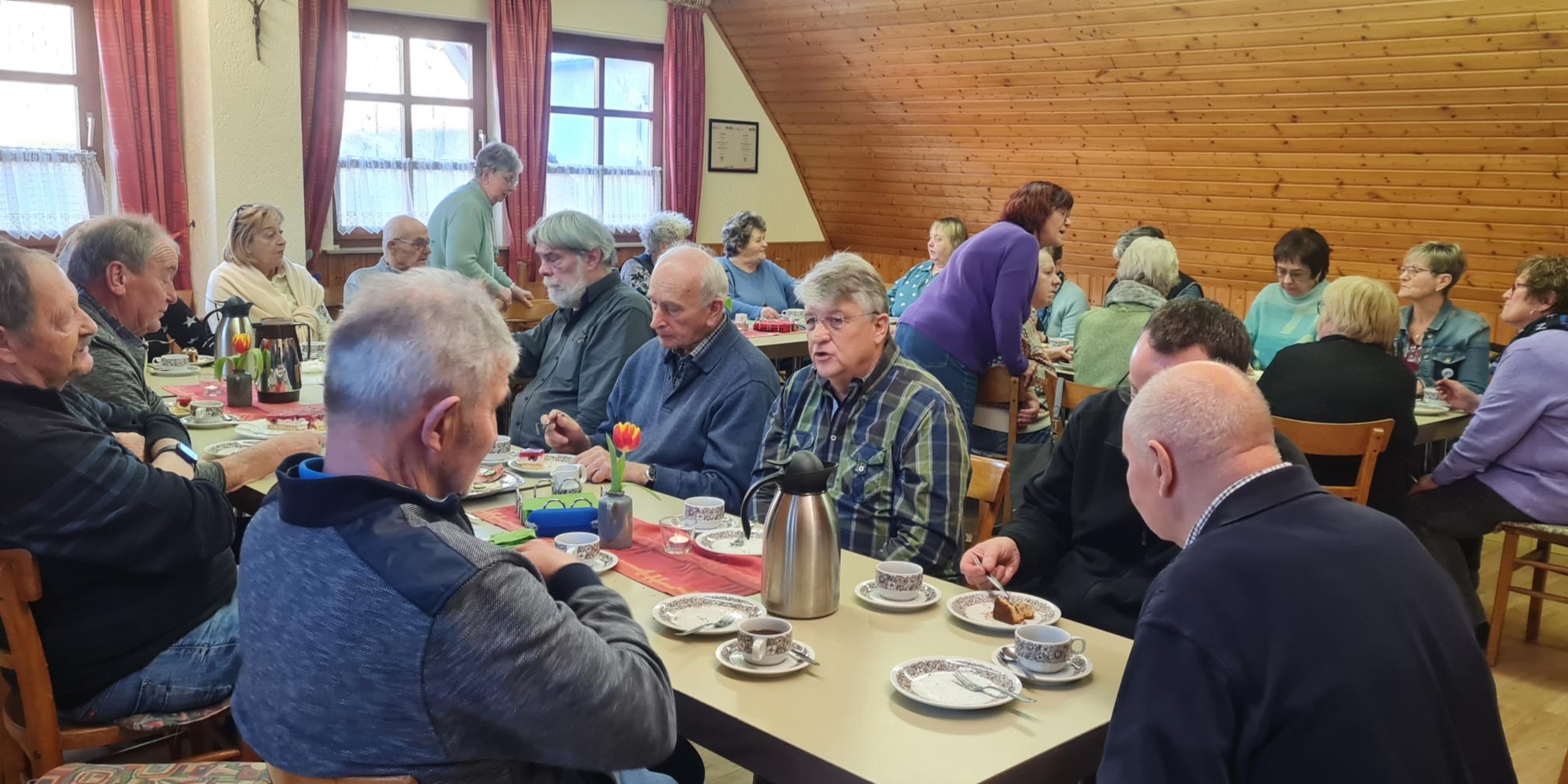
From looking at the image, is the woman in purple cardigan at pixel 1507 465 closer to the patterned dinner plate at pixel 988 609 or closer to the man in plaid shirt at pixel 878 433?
the man in plaid shirt at pixel 878 433

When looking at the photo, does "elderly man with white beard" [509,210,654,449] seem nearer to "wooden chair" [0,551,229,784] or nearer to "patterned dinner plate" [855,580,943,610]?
A: "wooden chair" [0,551,229,784]

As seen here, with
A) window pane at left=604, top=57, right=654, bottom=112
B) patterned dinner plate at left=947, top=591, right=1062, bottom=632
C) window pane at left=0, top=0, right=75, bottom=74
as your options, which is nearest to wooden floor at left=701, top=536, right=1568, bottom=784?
patterned dinner plate at left=947, top=591, right=1062, bottom=632

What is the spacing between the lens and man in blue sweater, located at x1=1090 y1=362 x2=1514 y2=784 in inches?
48.4

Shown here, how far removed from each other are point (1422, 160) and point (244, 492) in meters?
5.74

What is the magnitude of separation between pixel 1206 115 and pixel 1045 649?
5645mm

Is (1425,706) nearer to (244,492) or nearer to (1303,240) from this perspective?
(244,492)

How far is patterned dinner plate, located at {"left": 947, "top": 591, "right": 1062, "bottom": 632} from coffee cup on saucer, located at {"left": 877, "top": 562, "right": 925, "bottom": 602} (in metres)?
0.06

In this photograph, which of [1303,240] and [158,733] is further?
[1303,240]

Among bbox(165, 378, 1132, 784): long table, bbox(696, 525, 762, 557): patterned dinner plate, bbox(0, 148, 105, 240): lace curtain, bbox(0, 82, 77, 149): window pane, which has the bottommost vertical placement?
bbox(165, 378, 1132, 784): long table

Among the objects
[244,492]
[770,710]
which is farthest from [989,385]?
[770,710]

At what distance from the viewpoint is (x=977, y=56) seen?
24.1 ft

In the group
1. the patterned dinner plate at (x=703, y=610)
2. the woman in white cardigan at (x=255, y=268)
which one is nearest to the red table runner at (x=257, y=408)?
the woman in white cardigan at (x=255, y=268)

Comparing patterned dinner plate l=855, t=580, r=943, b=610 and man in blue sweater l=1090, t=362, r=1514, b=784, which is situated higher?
man in blue sweater l=1090, t=362, r=1514, b=784

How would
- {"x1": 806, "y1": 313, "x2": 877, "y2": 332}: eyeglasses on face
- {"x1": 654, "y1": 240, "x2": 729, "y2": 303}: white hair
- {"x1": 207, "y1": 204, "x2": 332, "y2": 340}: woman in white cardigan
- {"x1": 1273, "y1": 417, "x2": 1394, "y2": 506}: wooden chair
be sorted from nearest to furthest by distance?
1. {"x1": 806, "y1": 313, "x2": 877, "y2": 332}: eyeglasses on face
2. {"x1": 654, "y1": 240, "x2": 729, "y2": 303}: white hair
3. {"x1": 1273, "y1": 417, "x2": 1394, "y2": 506}: wooden chair
4. {"x1": 207, "y1": 204, "x2": 332, "y2": 340}: woman in white cardigan
